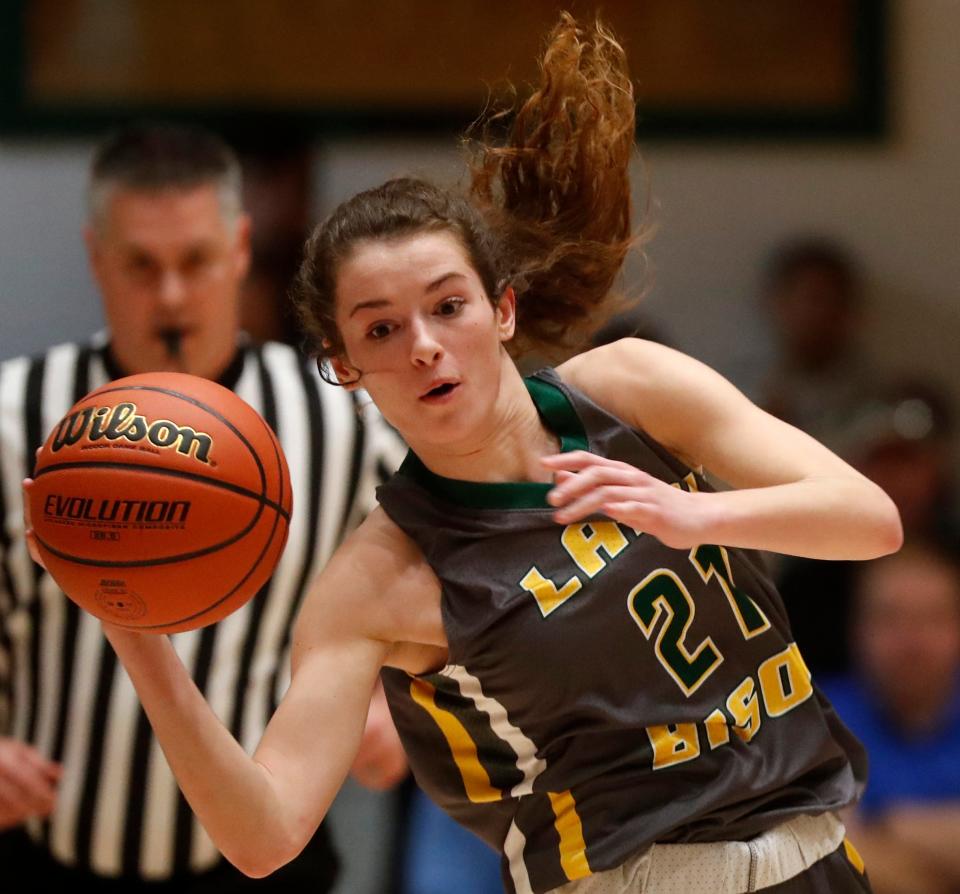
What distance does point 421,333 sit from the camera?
2.44m

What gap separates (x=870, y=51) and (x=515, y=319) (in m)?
4.08

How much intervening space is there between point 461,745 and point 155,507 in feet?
2.20

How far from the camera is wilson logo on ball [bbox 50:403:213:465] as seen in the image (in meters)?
2.43

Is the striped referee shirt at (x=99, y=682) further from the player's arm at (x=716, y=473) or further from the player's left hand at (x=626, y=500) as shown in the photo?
the player's left hand at (x=626, y=500)

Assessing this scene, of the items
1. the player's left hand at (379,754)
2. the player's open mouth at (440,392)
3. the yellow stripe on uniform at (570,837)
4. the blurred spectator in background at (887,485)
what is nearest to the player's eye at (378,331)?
the player's open mouth at (440,392)

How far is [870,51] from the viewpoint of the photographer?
6332 mm

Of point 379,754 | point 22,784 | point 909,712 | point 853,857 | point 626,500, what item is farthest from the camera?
point 909,712

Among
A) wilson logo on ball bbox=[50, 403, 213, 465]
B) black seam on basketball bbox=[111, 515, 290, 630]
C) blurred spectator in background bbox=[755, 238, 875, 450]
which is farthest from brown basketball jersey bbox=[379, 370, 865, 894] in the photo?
blurred spectator in background bbox=[755, 238, 875, 450]

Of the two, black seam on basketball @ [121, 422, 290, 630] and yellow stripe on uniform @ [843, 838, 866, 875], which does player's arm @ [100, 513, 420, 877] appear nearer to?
black seam on basketball @ [121, 422, 290, 630]

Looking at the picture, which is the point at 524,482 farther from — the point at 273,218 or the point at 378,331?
the point at 273,218

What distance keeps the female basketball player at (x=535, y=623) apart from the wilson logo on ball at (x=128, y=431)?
28 centimetres

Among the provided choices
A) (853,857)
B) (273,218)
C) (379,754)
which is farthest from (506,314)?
(273,218)

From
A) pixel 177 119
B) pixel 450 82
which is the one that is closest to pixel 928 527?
pixel 450 82

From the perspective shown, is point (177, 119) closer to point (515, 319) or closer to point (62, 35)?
point (62, 35)
